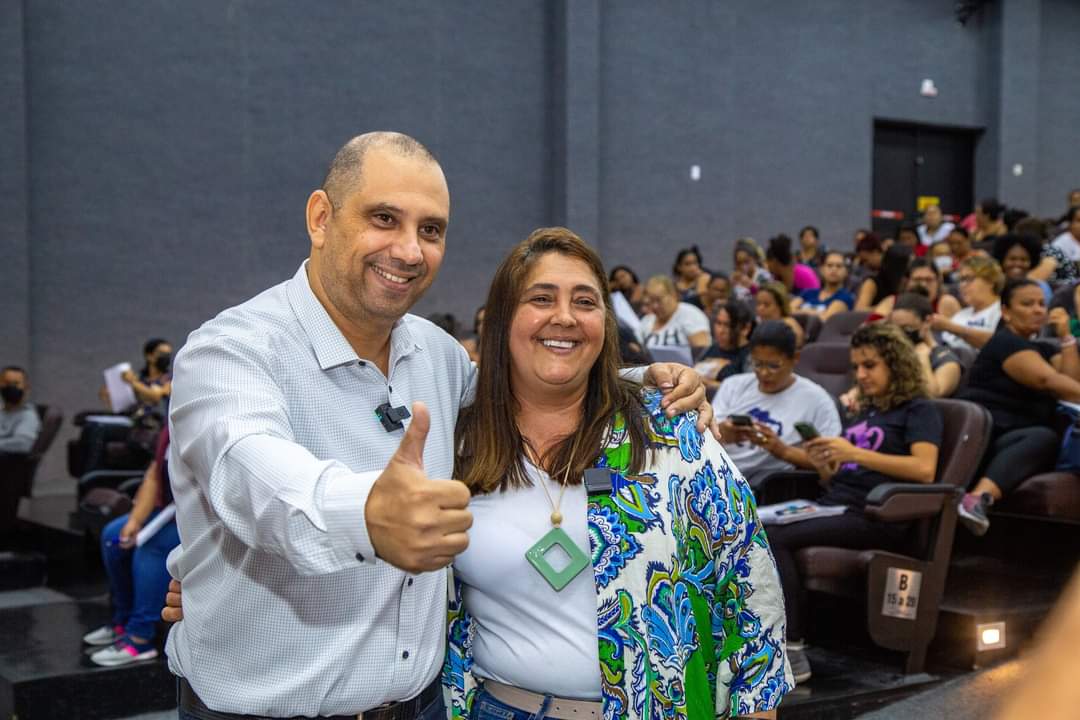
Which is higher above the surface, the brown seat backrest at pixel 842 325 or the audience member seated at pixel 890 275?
the audience member seated at pixel 890 275

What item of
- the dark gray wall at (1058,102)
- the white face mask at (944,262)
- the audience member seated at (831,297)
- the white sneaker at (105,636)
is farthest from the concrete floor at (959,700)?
the dark gray wall at (1058,102)

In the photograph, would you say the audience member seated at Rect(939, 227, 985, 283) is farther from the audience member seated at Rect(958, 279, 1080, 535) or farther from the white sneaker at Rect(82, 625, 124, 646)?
the white sneaker at Rect(82, 625, 124, 646)

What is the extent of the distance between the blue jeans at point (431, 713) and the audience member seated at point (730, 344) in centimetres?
400

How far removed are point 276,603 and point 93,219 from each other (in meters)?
8.97

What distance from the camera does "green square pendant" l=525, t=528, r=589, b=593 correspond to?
1.77 metres

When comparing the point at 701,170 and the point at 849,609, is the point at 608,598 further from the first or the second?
the point at 701,170

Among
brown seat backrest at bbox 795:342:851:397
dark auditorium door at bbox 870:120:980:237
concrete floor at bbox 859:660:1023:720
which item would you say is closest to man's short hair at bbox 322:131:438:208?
concrete floor at bbox 859:660:1023:720

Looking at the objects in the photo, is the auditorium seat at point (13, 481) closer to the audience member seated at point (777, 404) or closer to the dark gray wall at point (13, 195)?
the dark gray wall at point (13, 195)

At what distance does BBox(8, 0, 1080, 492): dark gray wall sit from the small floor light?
794 centimetres

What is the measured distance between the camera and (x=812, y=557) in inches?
147

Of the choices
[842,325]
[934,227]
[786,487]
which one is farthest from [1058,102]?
[786,487]

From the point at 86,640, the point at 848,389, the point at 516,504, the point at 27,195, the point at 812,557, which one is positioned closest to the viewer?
the point at 516,504

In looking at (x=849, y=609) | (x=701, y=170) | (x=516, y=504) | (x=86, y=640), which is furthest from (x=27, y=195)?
(x=516, y=504)

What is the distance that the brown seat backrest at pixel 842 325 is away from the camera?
6.63 m
